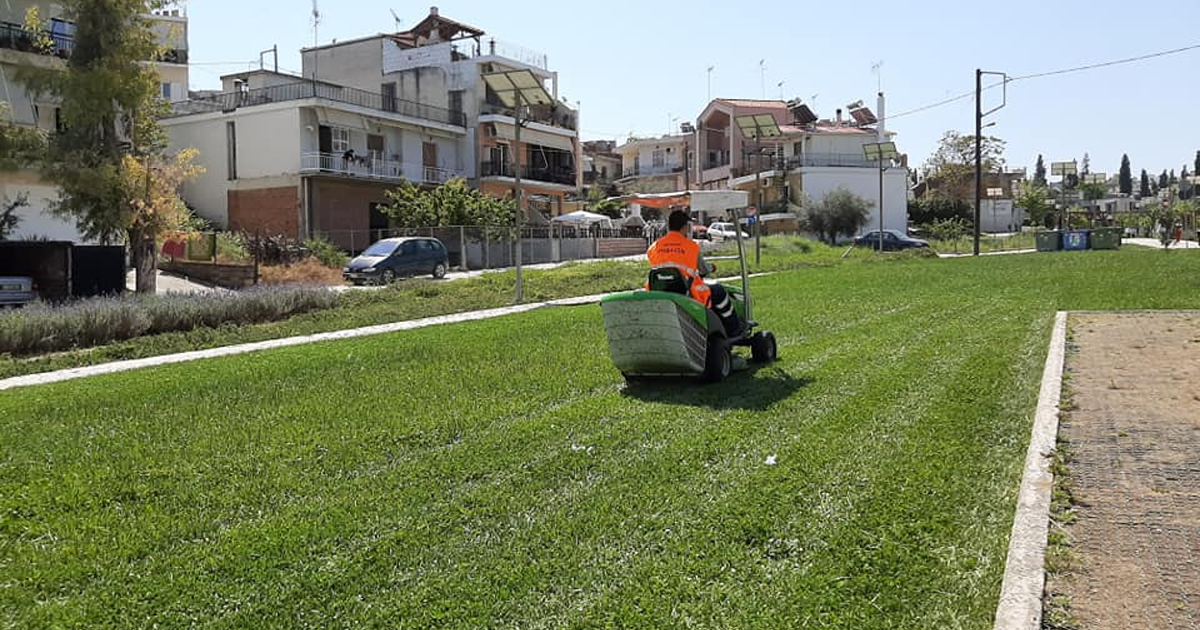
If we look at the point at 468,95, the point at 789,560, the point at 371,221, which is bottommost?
the point at 789,560

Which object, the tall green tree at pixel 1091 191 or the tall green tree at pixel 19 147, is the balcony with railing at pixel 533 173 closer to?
the tall green tree at pixel 19 147

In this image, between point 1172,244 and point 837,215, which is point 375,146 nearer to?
point 837,215

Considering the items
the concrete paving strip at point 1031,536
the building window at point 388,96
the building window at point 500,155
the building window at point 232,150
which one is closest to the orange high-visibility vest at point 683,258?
the concrete paving strip at point 1031,536

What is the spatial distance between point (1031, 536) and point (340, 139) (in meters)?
41.9

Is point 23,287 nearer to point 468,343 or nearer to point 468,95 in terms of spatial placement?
point 468,343

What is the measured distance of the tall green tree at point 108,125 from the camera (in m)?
19.8

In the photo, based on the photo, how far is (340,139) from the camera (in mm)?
43250

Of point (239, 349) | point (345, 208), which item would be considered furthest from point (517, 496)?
point (345, 208)

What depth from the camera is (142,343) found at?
14.3 metres

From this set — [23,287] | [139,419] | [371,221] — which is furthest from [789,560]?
[371,221]

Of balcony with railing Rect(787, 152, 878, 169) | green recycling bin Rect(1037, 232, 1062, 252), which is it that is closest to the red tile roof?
balcony with railing Rect(787, 152, 878, 169)

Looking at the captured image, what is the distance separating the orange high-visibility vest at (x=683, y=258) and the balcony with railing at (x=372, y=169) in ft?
111

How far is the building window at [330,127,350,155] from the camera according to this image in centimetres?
4271

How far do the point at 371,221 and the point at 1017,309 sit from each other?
3429 cm
